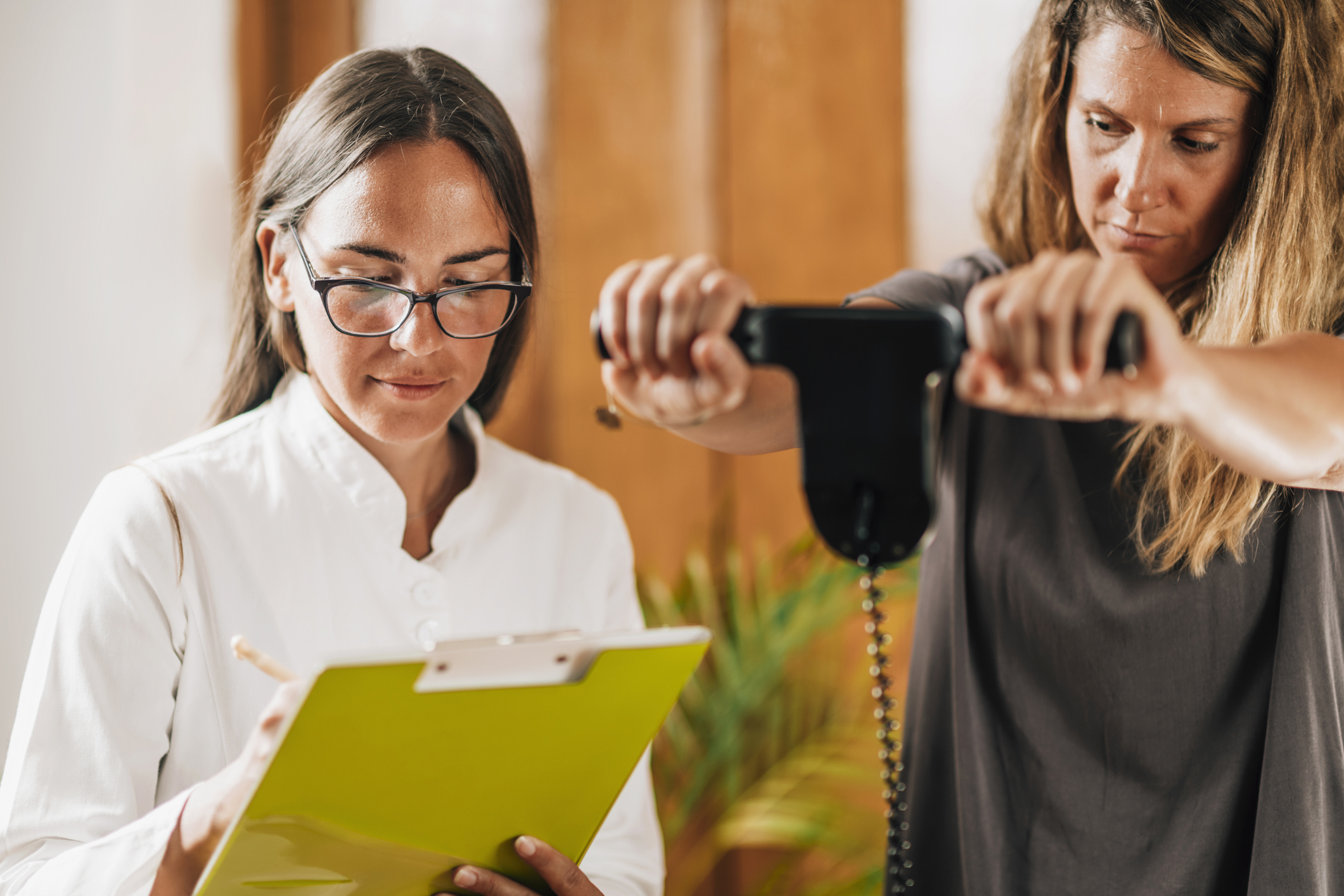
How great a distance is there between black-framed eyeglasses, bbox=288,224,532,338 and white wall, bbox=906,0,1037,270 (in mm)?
1603

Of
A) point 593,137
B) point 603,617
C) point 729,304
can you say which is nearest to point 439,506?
point 603,617

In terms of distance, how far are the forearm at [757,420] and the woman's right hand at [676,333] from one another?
0.64 ft

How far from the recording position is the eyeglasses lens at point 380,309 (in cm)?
104

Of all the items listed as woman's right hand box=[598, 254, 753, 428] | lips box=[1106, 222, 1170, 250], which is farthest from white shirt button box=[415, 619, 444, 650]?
lips box=[1106, 222, 1170, 250]

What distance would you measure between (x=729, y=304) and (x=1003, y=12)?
80.1 inches

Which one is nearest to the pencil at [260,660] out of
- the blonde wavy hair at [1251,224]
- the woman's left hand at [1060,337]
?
the woman's left hand at [1060,337]

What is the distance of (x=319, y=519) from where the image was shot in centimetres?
114

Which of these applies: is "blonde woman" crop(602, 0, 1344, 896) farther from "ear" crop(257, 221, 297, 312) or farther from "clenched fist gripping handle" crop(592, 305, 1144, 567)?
"ear" crop(257, 221, 297, 312)

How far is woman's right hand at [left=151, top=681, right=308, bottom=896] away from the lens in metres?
0.73

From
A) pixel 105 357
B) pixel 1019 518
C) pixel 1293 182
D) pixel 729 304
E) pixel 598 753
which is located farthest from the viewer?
pixel 105 357

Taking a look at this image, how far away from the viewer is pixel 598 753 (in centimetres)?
85

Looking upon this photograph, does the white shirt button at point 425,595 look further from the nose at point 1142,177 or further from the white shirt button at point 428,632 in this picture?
the nose at point 1142,177

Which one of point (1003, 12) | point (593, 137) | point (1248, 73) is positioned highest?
point (1003, 12)

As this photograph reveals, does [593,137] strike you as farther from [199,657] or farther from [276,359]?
[199,657]
